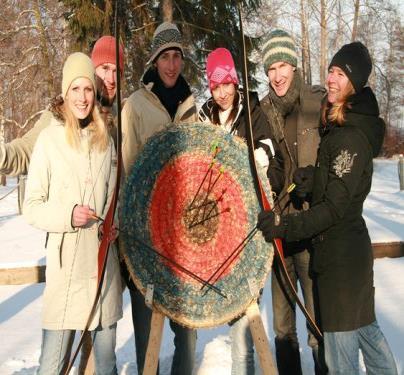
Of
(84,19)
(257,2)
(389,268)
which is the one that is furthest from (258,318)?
(257,2)

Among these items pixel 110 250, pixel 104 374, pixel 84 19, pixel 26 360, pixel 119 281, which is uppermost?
pixel 84 19

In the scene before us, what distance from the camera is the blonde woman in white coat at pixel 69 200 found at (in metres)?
1.84

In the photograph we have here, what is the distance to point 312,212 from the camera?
178 cm

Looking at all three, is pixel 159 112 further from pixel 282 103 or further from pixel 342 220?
pixel 342 220

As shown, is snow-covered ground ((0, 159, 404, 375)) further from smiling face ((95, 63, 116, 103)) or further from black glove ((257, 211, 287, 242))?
smiling face ((95, 63, 116, 103))

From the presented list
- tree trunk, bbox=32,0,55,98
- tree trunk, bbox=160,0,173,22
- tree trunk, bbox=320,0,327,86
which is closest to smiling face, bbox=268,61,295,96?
tree trunk, bbox=160,0,173,22

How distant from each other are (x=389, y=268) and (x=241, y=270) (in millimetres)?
3229

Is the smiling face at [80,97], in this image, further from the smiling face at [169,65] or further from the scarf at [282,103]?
the scarf at [282,103]

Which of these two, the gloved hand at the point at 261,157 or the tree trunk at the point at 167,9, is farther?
the tree trunk at the point at 167,9

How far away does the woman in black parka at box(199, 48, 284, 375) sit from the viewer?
204 centimetres

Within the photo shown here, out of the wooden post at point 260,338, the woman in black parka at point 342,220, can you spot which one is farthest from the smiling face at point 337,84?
the wooden post at point 260,338

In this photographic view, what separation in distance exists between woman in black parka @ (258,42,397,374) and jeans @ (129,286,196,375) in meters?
0.69

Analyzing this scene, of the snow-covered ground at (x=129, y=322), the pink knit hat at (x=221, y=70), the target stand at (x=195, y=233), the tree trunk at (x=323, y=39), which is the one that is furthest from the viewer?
the tree trunk at (x=323, y=39)

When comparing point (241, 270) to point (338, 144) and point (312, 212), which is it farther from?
point (338, 144)
